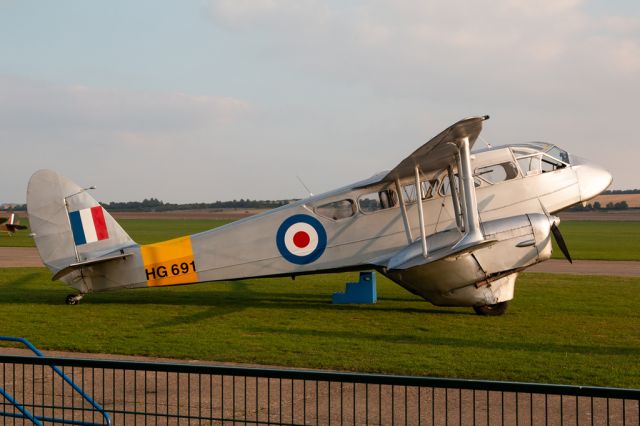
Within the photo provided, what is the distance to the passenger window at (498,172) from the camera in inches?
613

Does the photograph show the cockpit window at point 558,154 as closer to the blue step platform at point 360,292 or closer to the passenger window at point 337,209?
the passenger window at point 337,209

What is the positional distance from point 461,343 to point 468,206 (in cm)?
274

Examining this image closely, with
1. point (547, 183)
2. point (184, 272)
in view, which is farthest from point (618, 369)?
point (184, 272)

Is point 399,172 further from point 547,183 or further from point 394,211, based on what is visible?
point 547,183

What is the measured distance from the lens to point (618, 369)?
10.3 metres

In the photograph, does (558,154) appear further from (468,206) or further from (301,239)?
(301,239)

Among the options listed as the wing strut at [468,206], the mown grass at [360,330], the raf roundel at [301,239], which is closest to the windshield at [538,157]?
the wing strut at [468,206]

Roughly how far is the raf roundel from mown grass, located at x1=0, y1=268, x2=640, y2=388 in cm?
132

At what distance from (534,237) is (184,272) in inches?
296

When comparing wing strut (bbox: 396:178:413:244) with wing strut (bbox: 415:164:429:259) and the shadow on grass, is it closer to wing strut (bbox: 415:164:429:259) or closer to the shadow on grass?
wing strut (bbox: 415:164:429:259)

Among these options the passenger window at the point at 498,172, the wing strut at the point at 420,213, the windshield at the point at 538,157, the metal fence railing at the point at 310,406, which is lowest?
the metal fence railing at the point at 310,406

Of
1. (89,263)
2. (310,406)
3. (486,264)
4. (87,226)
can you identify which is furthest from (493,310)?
(87,226)

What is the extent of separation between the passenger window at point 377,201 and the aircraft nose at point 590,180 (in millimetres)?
4038

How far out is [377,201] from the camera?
15984 millimetres
